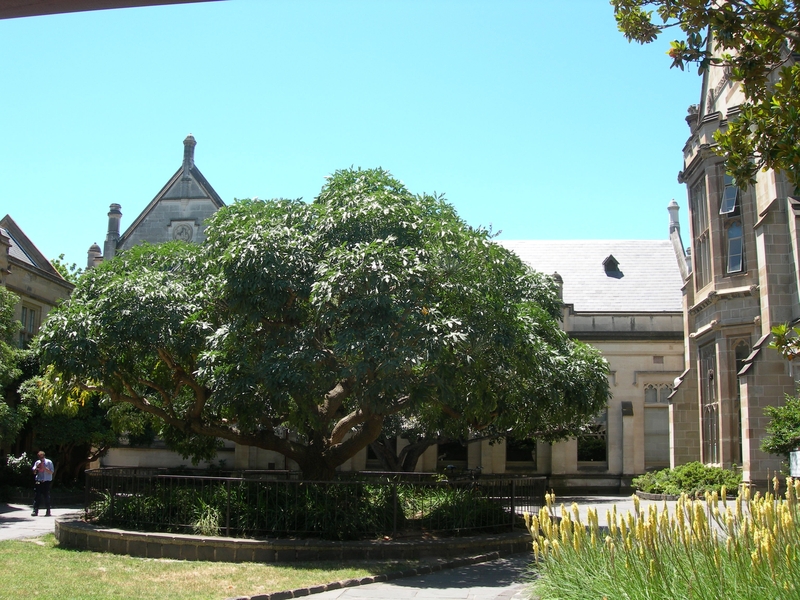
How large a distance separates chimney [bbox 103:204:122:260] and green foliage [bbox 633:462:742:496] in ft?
76.8

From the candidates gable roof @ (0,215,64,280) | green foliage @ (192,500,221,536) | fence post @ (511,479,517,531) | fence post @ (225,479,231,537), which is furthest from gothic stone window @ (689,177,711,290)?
gable roof @ (0,215,64,280)

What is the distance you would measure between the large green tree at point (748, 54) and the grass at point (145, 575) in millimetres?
7450

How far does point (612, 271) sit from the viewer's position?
38.5m

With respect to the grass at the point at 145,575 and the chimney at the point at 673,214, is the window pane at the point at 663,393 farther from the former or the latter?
the grass at the point at 145,575

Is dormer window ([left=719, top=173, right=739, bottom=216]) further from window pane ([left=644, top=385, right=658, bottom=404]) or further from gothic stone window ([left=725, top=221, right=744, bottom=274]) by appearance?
window pane ([left=644, top=385, right=658, bottom=404])

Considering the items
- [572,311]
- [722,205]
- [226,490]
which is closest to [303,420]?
[226,490]

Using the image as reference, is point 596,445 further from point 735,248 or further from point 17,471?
point 17,471

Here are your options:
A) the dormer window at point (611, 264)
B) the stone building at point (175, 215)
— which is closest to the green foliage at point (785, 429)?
the dormer window at point (611, 264)

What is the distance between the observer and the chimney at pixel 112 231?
33750 millimetres

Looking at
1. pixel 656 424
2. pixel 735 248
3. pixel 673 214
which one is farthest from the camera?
pixel 673 214

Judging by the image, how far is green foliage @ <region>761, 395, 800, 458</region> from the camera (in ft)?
57.9

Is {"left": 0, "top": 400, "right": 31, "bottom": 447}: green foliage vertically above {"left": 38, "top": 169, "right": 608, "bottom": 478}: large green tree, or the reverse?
{"left": 38, "top": 169, "right": 608, "bottom": 478}: large green tree

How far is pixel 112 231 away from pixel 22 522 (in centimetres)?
1787

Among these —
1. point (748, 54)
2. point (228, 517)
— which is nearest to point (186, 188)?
point (228, 517)
